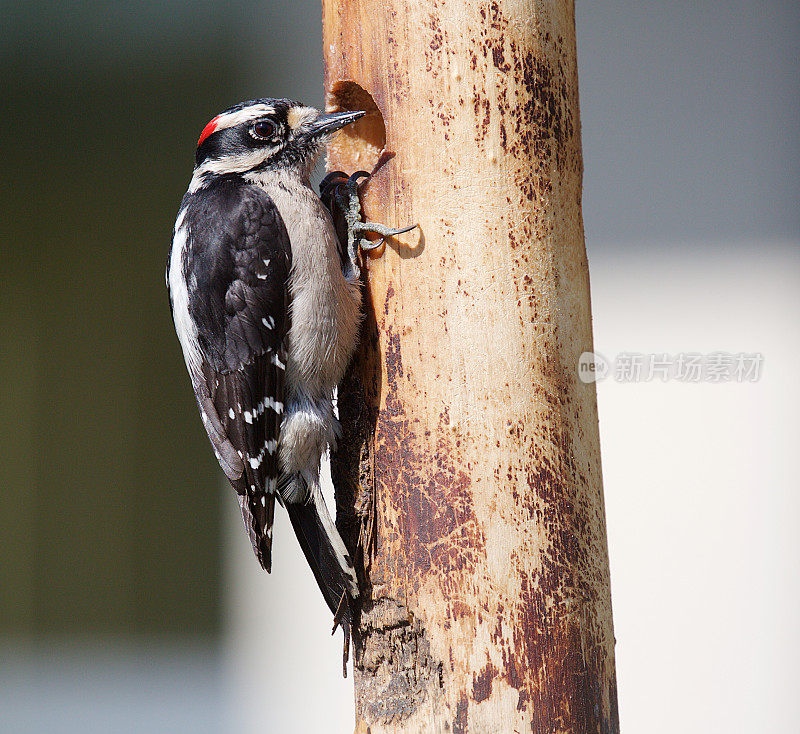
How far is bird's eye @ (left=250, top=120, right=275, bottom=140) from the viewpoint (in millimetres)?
1759

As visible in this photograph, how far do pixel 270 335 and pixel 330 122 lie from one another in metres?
0.43

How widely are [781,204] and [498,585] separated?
7.37 feet

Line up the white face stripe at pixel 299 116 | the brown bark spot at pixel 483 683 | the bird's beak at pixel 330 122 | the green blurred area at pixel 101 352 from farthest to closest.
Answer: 1. the green blurred area at pixel 101 352
2. the white face stripe at pixel 299 116
3. the bird's beak at pixel 330 122
4. the brown bark spot at pixel 483 683

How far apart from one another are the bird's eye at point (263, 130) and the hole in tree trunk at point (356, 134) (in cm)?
12

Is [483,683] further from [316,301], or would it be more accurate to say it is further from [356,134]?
[356,134]

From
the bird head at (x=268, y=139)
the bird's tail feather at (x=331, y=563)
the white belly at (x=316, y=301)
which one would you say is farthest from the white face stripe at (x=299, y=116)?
the bird's tail feather at (x=331, y=563)

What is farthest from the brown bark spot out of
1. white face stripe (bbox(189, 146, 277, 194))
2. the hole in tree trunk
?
white face stripe (bbox(189, 146, 277, 194))

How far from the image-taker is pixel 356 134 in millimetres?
1751

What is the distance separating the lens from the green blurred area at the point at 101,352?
3523 mm

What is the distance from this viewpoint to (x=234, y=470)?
1.66 meters

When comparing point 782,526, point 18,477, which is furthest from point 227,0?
point 782,526

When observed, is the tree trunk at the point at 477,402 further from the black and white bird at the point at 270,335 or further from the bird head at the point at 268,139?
the bird head at the point at 268,139

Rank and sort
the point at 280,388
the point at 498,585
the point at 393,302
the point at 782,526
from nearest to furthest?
the point at 498,585
the point at 393,302
the point at 280,388
the point at 782,526

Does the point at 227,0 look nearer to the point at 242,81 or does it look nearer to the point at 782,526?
the point at 242,81
